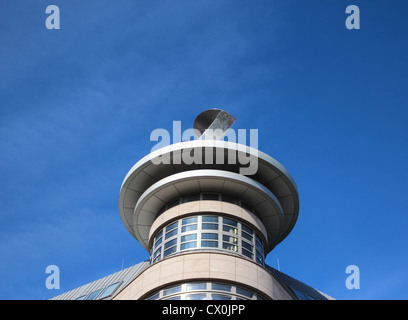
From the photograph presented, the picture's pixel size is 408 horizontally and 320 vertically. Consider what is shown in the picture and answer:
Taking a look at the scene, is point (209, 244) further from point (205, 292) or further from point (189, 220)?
point (205, 292)

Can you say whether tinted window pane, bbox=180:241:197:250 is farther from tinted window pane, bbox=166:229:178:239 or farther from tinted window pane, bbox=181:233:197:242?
tinted window pane, bbox=166:229:178:239

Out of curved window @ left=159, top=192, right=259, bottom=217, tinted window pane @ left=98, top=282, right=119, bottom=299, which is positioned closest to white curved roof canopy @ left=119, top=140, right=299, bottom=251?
curved window @ left=159, top=192, right=259, bottom=217

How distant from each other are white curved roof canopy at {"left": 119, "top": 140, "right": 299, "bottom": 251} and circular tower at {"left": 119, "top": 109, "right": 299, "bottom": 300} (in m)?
0.06

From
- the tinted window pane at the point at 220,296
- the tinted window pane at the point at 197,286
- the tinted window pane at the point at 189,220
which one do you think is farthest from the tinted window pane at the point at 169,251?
the tinted window pane at the point at 220,296

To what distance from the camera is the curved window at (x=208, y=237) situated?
26.4 meters

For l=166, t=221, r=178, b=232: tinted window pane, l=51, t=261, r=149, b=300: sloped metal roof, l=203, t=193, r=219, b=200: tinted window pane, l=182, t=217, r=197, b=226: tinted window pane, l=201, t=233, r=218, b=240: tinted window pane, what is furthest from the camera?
l=51, t=261, r=149, b=300: sloped metal roof

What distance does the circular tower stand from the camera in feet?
80.6

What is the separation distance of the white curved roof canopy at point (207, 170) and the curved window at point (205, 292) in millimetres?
6504

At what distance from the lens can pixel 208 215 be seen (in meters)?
27.6

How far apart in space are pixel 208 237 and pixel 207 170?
13.2 feet

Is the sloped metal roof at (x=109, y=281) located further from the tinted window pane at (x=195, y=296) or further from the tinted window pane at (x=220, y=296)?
the tinted window pane at (x=220, y=296)

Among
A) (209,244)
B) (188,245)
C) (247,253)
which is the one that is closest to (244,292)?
(247,253)
